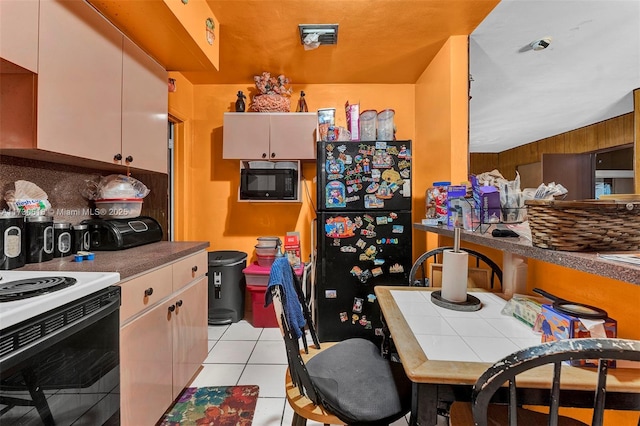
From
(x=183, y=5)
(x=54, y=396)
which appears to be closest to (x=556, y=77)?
(x=183, y=5)

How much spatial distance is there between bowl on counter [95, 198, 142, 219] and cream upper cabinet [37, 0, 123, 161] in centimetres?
34

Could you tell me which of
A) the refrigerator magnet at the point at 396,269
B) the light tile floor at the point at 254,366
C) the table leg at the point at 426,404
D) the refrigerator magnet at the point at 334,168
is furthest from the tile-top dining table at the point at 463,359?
the refrigerator magnet at the point at 334,168

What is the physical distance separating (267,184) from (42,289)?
6.41 ft

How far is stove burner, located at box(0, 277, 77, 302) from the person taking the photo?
875 millimetres

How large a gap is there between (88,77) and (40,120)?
0.38 meters

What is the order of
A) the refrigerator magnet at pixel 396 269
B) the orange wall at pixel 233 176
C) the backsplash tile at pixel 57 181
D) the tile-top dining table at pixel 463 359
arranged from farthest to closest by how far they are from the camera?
1. the orange wall at pixel 233 176
2. the refrigerator magnet at pixel 396 269
3. the backsplash tile at pixel 57 181
4. the tile-top dining table at pixel 463 359

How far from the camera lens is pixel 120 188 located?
72.4 inches

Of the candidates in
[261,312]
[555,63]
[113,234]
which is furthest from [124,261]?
[555,63]

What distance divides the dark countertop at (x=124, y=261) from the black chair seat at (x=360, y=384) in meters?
0.91

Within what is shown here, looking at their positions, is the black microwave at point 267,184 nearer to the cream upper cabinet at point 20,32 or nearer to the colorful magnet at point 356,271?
the colorful magnet at point 356,271

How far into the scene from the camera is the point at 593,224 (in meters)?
0.82

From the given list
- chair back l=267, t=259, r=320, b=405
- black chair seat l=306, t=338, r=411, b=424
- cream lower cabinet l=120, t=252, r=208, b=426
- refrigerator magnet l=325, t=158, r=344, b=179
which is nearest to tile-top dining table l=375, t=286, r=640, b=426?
black chair seat l=306, t=338, r=411, b=424

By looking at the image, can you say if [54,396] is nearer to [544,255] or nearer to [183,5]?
[544,255]

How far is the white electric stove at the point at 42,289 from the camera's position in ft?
2.57
